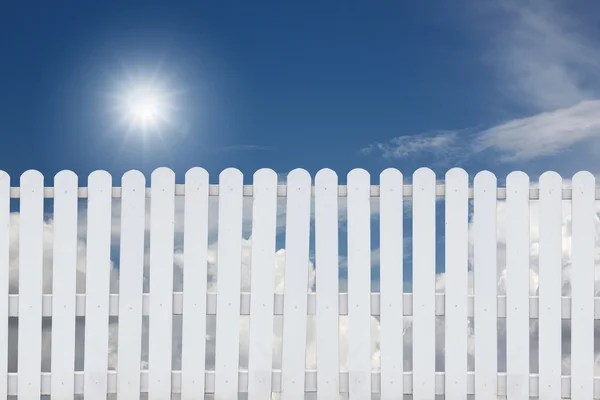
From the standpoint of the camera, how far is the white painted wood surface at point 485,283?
6.76 m

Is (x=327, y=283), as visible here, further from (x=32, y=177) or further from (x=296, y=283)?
(x=32, y=177)

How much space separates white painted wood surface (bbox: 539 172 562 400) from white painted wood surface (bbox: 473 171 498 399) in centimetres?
50

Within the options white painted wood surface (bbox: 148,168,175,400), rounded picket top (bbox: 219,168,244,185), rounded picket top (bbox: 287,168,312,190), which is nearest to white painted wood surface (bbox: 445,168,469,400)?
rounded picket top (bbox: 287,168,312,190)

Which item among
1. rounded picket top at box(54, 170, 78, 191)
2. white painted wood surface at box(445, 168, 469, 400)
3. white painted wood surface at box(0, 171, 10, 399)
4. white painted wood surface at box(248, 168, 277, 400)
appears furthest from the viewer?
white painted wood surface at box(0, 171, 10, 399)

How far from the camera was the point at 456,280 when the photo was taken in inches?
265

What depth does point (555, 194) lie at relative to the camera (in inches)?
273

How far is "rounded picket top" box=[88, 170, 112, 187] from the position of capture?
22.3ft

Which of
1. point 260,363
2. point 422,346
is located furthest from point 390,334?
point 260,363

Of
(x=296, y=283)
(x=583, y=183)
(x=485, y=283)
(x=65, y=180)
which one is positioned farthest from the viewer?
(x=583, y=183)

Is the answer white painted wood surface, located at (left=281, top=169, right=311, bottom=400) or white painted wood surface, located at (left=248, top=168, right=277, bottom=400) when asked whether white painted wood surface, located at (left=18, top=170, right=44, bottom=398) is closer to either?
white painted wood surface, located at (left=248, top=168, right=277, bottom=400)

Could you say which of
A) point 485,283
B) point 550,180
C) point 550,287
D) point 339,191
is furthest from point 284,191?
point 550,287

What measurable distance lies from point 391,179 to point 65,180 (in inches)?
129

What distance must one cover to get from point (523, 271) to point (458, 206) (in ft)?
3.01

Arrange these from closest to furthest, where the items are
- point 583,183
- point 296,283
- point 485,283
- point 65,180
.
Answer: point 296,283 < point 485,283 < point 65,180 < point 583,183
